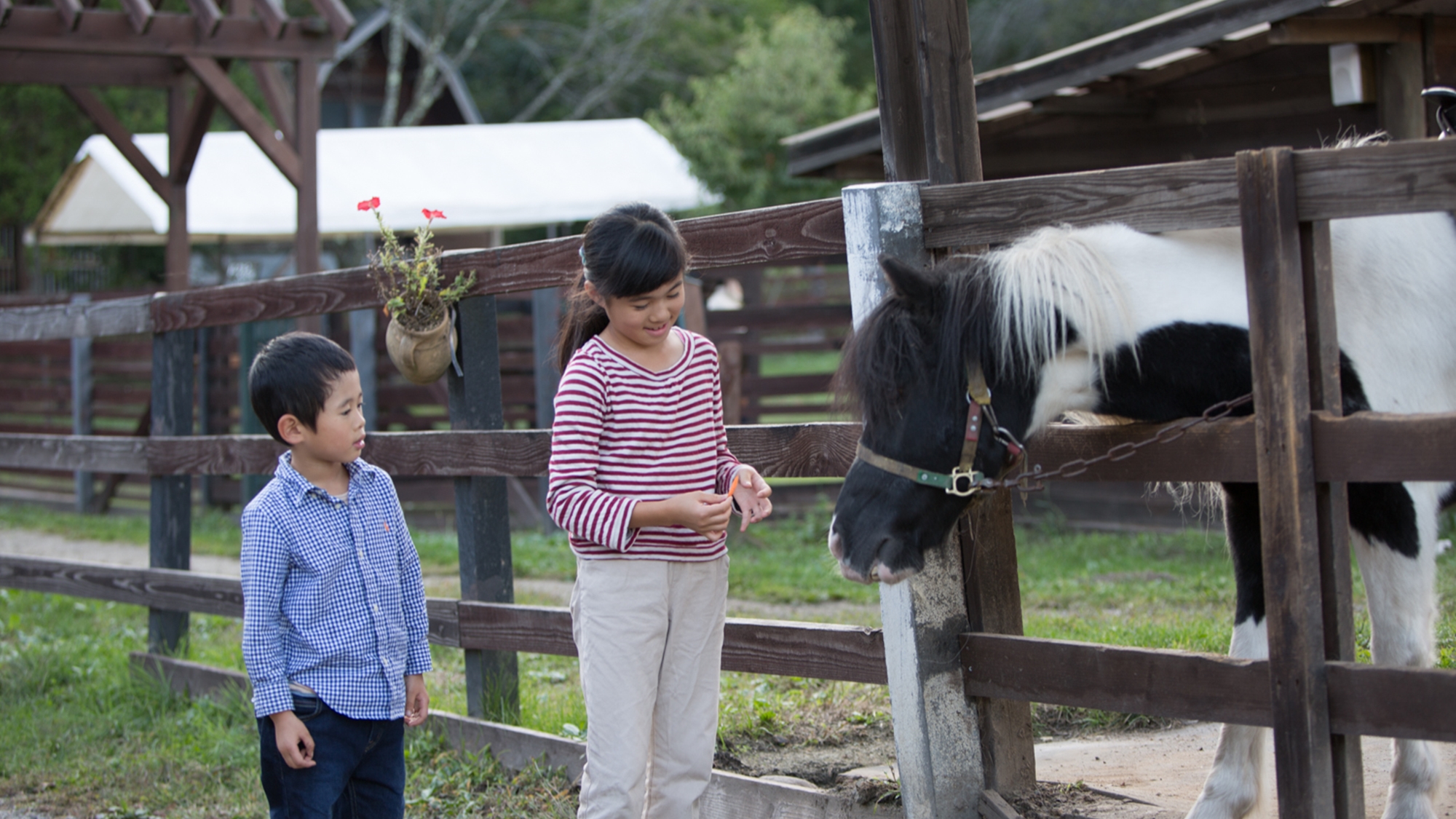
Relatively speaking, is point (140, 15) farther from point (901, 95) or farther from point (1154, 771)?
point (1154, 771)

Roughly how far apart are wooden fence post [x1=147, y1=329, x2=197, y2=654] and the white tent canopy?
8884 mm

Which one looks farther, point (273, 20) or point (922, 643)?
point (273, 20)

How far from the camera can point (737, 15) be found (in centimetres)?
3017

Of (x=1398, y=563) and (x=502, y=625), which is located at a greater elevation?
(x=1398, y=563)

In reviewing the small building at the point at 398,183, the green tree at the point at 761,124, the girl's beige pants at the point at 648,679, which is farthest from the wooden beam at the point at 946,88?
the green tree at the point at 761,124

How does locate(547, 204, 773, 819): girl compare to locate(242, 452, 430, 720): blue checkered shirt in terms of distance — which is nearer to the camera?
locate(547, 204, 773, 819): girl

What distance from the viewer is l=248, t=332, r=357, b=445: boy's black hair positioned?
258cm

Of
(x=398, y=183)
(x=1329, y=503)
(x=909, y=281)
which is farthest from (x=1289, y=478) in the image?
(x=398, y=183)

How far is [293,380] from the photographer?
2578 millimetres

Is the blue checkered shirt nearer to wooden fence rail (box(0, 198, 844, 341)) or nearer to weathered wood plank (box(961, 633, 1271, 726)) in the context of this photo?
wooden fence rail (box(0, 198, 844, 341))

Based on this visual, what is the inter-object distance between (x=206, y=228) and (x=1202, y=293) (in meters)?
13.8

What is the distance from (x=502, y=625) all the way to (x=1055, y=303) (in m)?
2.28

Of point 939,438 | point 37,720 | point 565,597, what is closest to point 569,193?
point 565,597

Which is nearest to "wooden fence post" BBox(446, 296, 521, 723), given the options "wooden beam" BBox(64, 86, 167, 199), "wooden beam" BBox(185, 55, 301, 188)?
"wooden beam" BBox(185, 55, 301, 188)
